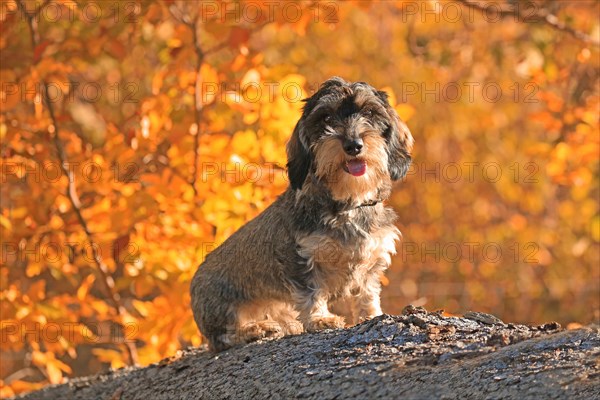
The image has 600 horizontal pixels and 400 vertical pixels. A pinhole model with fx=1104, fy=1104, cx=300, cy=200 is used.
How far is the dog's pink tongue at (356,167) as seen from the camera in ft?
21.1

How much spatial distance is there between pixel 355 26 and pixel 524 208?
176 inches

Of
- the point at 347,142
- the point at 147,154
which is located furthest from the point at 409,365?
the point at 147,154

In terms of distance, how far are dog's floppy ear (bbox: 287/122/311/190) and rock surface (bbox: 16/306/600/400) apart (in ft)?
3.20

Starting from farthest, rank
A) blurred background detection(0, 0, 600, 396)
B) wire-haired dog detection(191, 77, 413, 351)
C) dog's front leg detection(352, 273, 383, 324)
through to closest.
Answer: blurred background detection(0, 0, 600, 396)
dog's front leg detection(352, 273, 383, 324)
wire-haired dog detection(191, 77, 413, 351)

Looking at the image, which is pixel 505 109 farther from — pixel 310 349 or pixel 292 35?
pixel 310 349

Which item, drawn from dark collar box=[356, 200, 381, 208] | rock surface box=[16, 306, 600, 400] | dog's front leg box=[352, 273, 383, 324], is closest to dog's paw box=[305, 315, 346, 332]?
rock surface box=[16, 306, 600, 400]

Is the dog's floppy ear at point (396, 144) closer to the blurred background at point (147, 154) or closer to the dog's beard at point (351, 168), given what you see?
the dog's beard at point (351, 168)

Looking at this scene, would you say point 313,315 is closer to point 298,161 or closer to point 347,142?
point 298,161

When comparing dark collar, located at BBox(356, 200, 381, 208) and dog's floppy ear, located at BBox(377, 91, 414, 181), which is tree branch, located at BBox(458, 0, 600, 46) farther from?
dark collar, located at BBox(356, 200, 381, 208)

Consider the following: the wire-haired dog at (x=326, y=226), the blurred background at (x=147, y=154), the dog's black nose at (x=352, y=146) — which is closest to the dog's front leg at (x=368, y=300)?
the wire-haired dog at (x=326, y=226)

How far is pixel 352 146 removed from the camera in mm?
6348

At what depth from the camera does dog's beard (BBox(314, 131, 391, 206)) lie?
21.1 feet

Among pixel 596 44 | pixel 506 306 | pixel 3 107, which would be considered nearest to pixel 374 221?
pixel 3 107

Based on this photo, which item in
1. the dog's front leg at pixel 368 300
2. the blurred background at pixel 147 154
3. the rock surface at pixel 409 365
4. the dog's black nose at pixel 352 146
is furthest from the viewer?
the blurred background at pixel 147 154
